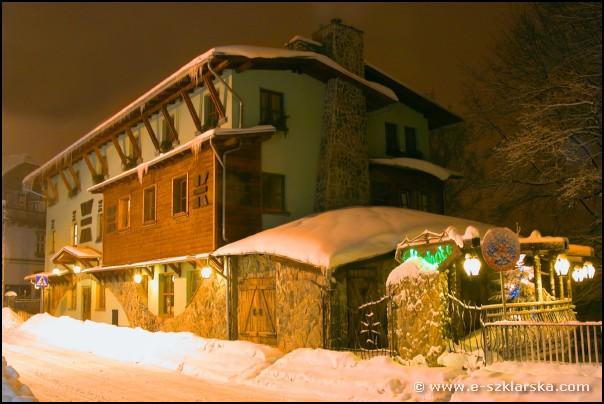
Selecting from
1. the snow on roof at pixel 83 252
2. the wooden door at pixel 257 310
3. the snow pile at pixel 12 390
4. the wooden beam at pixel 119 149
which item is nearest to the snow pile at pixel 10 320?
the snow on roof at pixel 83 252

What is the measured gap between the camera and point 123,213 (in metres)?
27.9

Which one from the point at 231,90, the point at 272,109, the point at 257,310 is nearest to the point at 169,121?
the point at 231,90

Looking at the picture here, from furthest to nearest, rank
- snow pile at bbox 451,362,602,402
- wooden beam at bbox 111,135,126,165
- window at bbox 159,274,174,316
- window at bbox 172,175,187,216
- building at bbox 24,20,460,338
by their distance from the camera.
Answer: wooden beam at bbox 111,135,126,165, window at bbox 159,274,174,316, window at bbox 172,175,187,216, building at bbox 24,20,460,338, snow pile at bbox 451,362,602,402

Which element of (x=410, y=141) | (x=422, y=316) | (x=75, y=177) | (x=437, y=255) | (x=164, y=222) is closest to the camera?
(x=422, y=316)

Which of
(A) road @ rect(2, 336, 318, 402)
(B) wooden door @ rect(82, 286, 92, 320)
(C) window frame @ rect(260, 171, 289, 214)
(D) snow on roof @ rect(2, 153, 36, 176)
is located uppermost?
(D) snow on roof @ rect(2, 153, 36, 176)

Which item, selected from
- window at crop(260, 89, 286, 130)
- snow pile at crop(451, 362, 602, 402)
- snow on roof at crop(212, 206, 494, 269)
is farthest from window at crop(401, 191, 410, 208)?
snow pile at crop(451, 362, 602, 402)

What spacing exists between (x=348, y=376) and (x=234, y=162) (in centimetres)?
1029

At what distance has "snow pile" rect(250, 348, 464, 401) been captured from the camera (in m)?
11.4

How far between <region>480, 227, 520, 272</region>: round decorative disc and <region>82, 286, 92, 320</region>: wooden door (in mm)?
23767

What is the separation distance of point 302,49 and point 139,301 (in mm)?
12121

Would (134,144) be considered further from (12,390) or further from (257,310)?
(12,390)

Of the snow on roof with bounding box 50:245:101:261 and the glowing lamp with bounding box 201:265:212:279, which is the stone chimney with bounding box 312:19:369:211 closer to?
the glowing lamp with bounding box 201:265:212:279

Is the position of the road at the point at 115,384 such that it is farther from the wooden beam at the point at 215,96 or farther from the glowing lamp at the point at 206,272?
the wooden beam at the point at 215,96

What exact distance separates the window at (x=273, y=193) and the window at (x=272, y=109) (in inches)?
72.3
